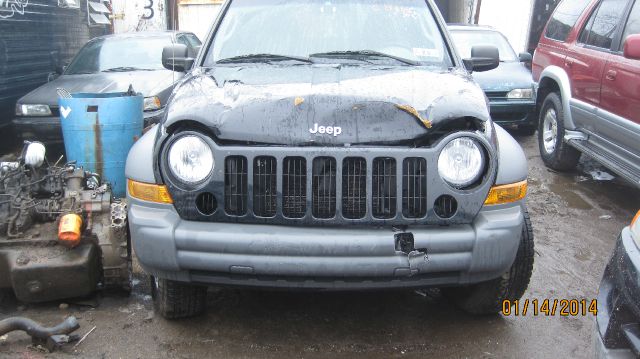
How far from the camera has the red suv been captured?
5137 mm

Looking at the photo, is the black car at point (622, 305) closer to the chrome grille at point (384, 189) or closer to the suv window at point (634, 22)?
the chrome grille at point (384, 189)

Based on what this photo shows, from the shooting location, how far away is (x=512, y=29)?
513 inches

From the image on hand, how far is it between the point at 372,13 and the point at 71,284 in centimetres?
262

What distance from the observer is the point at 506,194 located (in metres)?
2.84

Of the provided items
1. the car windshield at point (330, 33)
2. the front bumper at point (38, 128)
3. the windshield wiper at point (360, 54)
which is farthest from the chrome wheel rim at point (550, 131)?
the front bumper at point (38, 128)

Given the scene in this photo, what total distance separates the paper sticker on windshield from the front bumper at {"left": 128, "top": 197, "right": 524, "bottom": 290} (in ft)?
4.46

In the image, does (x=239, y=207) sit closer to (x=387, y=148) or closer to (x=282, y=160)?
(x=282, y=160)

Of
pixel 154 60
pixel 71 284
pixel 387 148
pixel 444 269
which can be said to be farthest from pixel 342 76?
pixel 154 60

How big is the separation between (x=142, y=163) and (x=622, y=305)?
2.28 metres

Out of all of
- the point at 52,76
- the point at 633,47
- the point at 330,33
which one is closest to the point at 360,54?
the point at 330,33

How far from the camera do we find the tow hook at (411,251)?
266cm

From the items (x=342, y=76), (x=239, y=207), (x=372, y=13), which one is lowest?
(x=239, y=207)

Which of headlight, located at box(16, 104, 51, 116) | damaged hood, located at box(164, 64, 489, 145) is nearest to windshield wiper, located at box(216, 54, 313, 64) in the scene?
damaged hood, located at box(164, 64, 489, 145)
